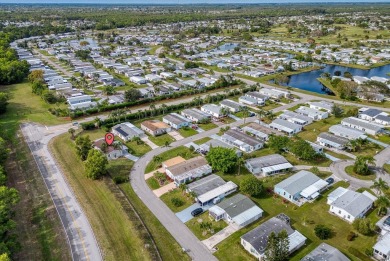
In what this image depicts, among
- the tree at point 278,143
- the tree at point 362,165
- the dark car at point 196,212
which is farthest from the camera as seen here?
the tree at point 278,143

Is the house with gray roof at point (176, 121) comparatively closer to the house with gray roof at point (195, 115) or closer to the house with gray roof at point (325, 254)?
the house with gray roof at point (195, 115)

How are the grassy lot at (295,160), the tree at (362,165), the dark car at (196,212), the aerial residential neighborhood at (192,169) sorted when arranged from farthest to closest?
the grassy lot at (295,160)
the tree at (362,165)
the dark car at (196,212)
the aerial residential neighborhood at (192,169)

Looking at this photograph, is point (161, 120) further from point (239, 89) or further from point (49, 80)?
point (49, 80)

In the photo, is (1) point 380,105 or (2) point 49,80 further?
(2) point 49,80

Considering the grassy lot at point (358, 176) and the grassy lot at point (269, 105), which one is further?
the grassy lot at point (269, 105)

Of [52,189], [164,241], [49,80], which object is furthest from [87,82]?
[164,241]

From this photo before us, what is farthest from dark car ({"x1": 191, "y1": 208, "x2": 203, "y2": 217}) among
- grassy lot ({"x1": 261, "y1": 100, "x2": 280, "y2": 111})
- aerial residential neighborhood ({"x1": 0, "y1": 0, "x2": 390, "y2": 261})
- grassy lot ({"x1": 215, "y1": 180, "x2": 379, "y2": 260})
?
grassy lot ({"x1": 261, "y1": 100, "x2": 280, "y2": 111})

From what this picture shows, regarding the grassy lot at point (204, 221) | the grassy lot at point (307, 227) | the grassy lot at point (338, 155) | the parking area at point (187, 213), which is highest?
the parking area at point (187, 213)

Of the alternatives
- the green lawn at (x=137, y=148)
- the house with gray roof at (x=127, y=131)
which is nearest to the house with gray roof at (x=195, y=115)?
the house with gray roof at (x=127, y=131)
